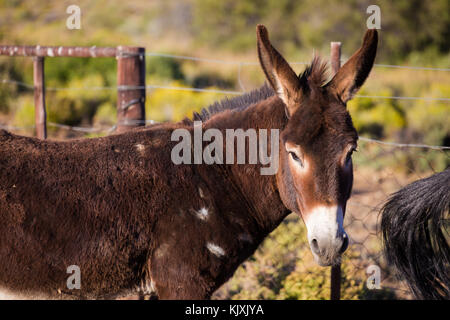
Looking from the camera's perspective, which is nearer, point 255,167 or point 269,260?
point 255,167

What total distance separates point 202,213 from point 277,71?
908 millimetres

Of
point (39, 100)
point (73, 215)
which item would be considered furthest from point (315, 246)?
point (39, 100)

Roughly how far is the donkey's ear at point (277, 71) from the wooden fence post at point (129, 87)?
5.94ft

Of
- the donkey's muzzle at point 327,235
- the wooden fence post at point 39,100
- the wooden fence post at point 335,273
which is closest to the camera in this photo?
the donkey's muzzle at point 327,235

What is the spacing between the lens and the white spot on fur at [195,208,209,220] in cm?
289

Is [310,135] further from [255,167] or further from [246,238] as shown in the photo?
[246,238]

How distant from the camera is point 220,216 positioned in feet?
9.70

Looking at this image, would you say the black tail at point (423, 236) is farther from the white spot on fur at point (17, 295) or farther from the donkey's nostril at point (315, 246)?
the white spot on fur at point (17, 295)

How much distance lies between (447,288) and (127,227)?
208 cm

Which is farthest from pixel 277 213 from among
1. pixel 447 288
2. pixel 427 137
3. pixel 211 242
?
pixel 427 137

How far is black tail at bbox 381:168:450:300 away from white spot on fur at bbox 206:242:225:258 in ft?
4.29

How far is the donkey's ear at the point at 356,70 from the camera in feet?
9.25

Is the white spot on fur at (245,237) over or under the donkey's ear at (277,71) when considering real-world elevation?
under

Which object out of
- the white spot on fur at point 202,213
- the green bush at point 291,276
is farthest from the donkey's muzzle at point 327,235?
the green bush at point 291,276
